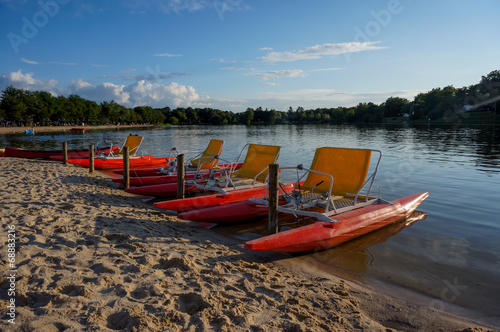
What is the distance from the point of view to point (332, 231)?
6328mm

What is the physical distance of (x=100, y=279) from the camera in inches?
153

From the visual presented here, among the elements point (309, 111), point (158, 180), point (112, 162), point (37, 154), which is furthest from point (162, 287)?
point (309, 111)

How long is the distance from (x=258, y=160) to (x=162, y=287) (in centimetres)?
677

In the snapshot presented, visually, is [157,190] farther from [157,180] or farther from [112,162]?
[112,162]

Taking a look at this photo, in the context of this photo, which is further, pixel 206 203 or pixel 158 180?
pixel 158 180

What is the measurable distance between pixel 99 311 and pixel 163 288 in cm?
83

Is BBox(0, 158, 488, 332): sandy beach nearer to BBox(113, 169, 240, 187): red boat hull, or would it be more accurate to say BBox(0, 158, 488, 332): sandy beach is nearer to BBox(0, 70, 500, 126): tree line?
BBox(113, 169, 240, 187): red boat hull

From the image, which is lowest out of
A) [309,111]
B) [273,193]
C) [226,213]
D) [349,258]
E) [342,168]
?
[349,258]

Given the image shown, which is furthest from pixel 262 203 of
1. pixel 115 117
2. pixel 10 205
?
pixel 115 117

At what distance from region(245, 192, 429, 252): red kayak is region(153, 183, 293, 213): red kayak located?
2.37 meters

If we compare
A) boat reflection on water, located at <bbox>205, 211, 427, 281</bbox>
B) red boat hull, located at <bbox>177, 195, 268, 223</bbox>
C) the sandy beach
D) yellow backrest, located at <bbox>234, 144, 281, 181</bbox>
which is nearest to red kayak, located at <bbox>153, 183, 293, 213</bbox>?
red boat hull, located at <bbox>177, 195, 268, 223</bbox>

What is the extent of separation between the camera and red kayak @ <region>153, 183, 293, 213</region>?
7914 mm

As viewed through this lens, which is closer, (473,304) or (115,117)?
(473,304)

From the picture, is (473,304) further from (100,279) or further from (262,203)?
(100,279)
